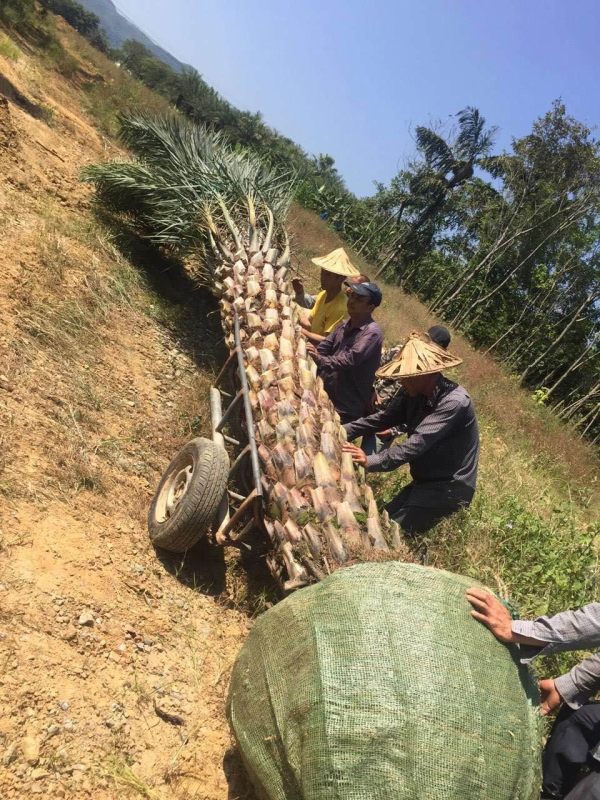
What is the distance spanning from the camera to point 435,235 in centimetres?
2748

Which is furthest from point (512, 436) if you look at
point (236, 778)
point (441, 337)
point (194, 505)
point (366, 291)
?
point (236, 778)

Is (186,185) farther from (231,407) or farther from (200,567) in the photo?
(200,567)

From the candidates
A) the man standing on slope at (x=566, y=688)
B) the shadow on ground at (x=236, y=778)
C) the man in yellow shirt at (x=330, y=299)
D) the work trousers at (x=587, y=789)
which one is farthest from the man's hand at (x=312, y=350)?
the work trousers at (x=587, y=789)

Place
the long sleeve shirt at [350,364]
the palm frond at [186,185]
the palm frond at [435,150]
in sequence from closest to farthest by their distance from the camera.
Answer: the long sleeve shirt at [350,364] < the palm frond at [186,185] < the palm frond at [435,150]

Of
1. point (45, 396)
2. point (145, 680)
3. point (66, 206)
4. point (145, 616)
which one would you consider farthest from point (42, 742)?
point (66, 206)

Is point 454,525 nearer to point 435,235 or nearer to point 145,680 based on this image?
point 145,680

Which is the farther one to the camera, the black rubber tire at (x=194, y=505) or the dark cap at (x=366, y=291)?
the dark cap at (x=366, y=291)

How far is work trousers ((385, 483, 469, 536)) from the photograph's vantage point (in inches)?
140

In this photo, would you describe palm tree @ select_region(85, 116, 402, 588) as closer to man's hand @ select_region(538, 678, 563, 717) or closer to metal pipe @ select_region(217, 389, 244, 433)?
metal pipe @ select_region(217, 389, 244, 433)

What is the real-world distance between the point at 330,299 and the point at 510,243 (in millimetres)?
19428

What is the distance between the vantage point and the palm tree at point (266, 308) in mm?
2531

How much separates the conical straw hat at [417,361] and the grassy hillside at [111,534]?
1.17 m

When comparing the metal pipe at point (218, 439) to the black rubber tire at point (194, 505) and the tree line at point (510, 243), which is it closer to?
the black rubber tire at point (194, 505)

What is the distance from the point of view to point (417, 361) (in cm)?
315
